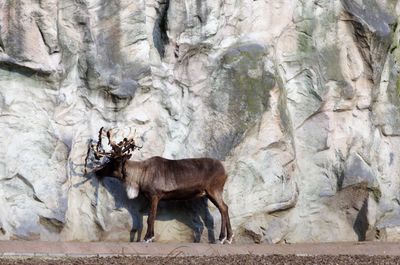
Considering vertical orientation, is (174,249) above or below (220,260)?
below

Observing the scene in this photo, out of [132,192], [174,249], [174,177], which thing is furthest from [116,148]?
[174,249]

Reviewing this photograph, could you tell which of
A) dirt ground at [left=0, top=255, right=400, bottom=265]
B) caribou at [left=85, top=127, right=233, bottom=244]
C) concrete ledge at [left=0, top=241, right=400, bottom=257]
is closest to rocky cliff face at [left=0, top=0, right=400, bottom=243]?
caribou at [left=85, top=127, right=233, bottom=244]

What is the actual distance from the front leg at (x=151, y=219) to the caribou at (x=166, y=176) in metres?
0.02

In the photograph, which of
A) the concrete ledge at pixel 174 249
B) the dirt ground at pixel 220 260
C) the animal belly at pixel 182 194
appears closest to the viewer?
the dirt ground at pixel 220 260

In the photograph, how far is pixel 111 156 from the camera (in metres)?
15.5

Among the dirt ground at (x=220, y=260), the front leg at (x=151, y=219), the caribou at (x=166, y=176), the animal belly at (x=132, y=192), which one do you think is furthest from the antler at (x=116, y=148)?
the dirt ground at (x=220, y=260)

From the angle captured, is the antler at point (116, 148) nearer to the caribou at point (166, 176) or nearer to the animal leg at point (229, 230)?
the caribou at point (166, 176)

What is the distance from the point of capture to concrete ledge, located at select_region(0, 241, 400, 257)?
13.3 meters

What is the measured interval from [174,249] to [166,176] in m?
1.75

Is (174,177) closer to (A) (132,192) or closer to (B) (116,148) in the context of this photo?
(A) (132,192)

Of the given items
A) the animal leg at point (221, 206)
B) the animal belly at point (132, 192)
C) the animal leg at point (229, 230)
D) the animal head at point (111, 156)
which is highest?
the animal head at point (111, 156)

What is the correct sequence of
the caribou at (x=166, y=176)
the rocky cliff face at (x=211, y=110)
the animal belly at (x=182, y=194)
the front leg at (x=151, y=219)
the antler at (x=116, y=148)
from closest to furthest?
the rocky cliff face at (x=211, y=110) < the front leg at (x=151, y=219) < the antler at (x=116, y=148) < the caribou at (x=166, y=176) < the animal belly at (x=182, y=194)

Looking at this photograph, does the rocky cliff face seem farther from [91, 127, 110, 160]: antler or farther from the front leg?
the front leg

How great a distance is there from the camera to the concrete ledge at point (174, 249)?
13.3 m
